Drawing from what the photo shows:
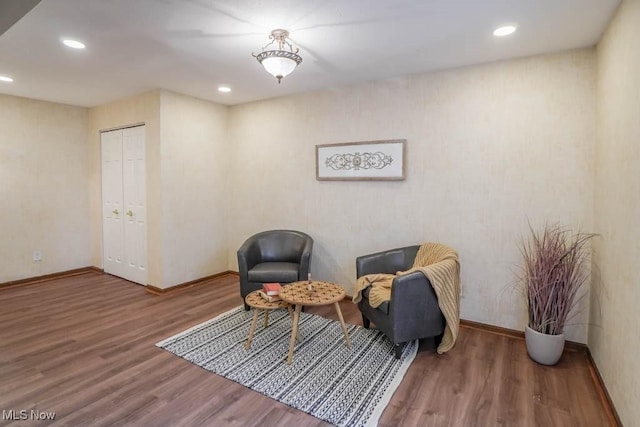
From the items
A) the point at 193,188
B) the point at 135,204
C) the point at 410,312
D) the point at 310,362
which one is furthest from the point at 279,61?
the point at 135,204

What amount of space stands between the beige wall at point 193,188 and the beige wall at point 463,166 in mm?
986

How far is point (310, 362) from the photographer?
8.44 feet

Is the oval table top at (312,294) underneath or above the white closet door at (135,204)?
underneath

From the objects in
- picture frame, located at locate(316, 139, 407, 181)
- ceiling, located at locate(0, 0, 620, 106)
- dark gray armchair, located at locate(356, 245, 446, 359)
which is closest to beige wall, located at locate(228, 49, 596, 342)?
picture frame, located at locate(316, 139, 407, 181)

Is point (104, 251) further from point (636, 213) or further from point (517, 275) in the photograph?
point (636, 213)

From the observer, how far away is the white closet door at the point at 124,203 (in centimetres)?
443

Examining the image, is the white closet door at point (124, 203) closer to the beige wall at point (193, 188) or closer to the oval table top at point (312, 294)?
the beige wall at point (193, 188)

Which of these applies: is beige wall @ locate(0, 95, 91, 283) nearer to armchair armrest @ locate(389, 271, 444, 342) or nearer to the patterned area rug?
the patterned area rug

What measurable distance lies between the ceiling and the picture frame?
2.37 feet

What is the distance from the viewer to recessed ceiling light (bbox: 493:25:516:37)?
2.38 m

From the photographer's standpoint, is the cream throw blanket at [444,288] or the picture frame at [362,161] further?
the picture frame at [362,161]

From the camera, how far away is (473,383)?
2322 mm

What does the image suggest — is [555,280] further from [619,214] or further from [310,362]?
[310,362]

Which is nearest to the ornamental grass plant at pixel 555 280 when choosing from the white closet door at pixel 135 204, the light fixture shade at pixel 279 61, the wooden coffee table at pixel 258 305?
the wooden coffee table at pixel 258 305
